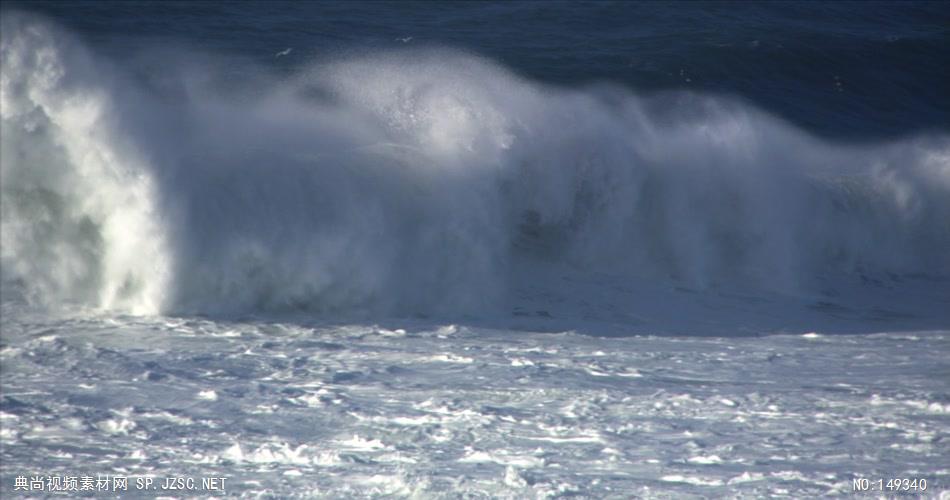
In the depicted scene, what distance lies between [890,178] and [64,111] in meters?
9.99

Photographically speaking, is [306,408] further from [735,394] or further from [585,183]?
[585,183]

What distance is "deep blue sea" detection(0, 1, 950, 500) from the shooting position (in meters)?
5.68

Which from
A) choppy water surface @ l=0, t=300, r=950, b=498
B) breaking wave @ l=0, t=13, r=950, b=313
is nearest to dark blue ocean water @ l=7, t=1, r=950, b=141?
breaking wave @ l=0, t=13, r=950, b=313

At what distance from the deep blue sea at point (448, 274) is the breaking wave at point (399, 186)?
34 mm

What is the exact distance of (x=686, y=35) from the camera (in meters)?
17.7

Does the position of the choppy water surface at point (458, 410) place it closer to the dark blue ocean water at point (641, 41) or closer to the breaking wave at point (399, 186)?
the breaking wave at point (399, 186)

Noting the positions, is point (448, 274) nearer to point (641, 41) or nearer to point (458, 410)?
point (458, 410)

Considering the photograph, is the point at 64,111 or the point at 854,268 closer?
the point at 64,111

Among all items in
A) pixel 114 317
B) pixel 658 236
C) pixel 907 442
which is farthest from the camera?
pixel 658 236

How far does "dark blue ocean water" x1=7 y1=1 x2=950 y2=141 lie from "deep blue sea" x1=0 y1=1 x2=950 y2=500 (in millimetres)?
172

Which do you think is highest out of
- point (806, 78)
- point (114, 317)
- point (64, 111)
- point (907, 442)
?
point (806, 78)

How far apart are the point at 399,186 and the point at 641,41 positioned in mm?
8507

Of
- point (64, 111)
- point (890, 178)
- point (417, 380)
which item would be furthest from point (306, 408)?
point (890, 178)

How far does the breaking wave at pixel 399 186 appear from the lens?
875 centimetres
